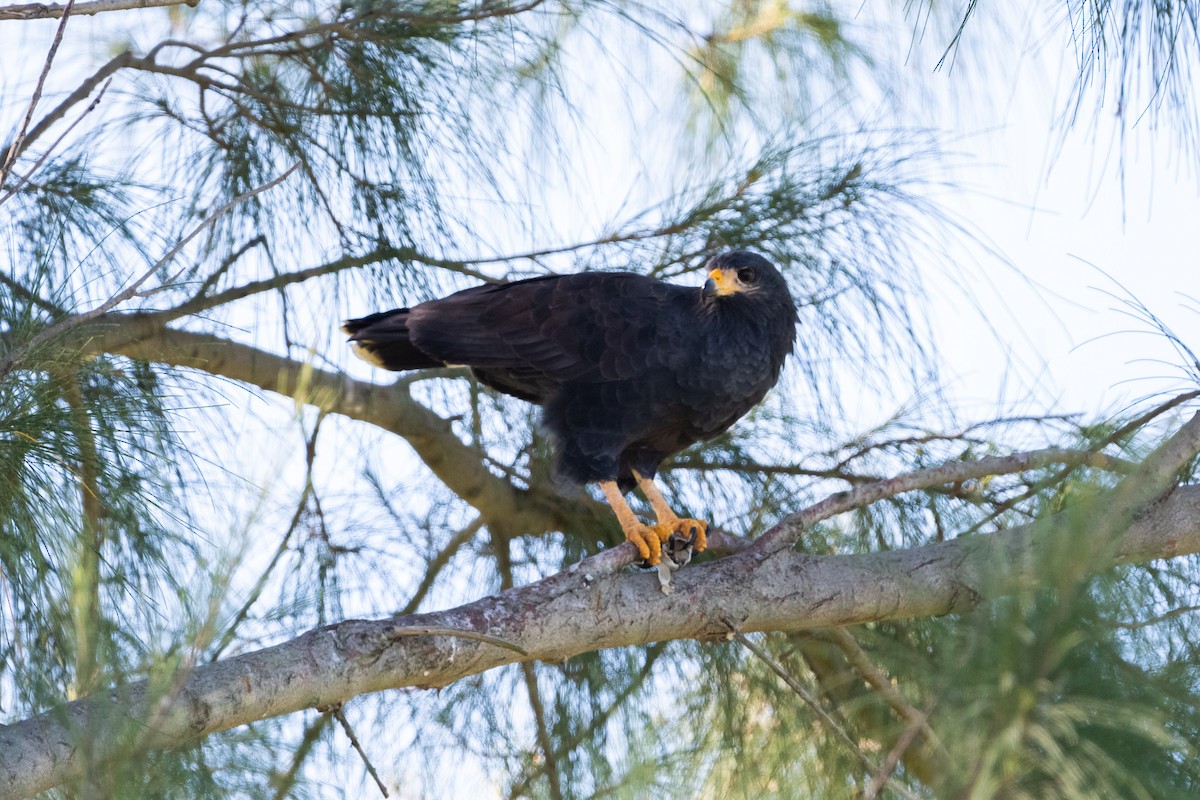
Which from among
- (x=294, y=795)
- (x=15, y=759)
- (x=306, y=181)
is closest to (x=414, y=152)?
(x=306, y=181)

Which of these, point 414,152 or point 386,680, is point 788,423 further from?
point 386,680

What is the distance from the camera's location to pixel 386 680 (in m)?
1.94

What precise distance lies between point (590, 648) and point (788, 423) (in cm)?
95

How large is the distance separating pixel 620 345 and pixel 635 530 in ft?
1.30

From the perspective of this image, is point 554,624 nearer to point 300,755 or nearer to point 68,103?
point 300,755

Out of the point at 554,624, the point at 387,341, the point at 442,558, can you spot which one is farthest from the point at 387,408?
the point at 554,624

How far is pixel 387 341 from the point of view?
283cm

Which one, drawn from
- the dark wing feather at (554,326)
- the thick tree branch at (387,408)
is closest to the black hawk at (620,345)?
the dark wing feather at (554,326)

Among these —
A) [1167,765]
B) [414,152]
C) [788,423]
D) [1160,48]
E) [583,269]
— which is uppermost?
[414,152]

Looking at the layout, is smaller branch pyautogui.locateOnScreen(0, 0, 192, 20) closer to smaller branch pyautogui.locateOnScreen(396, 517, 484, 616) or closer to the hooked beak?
the hooked beak

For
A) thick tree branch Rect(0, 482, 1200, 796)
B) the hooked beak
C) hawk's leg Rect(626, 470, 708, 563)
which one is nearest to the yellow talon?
hawk's leg Rect(626, 470, 708, 563)

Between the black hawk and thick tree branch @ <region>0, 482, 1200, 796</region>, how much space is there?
426 mm

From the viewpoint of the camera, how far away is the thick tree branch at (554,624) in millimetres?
1556

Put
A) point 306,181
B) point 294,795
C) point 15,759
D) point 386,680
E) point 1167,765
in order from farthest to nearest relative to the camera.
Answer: point 306,181 → point 294,795 → point 386,680 → point 15,759 → point 1167,765
